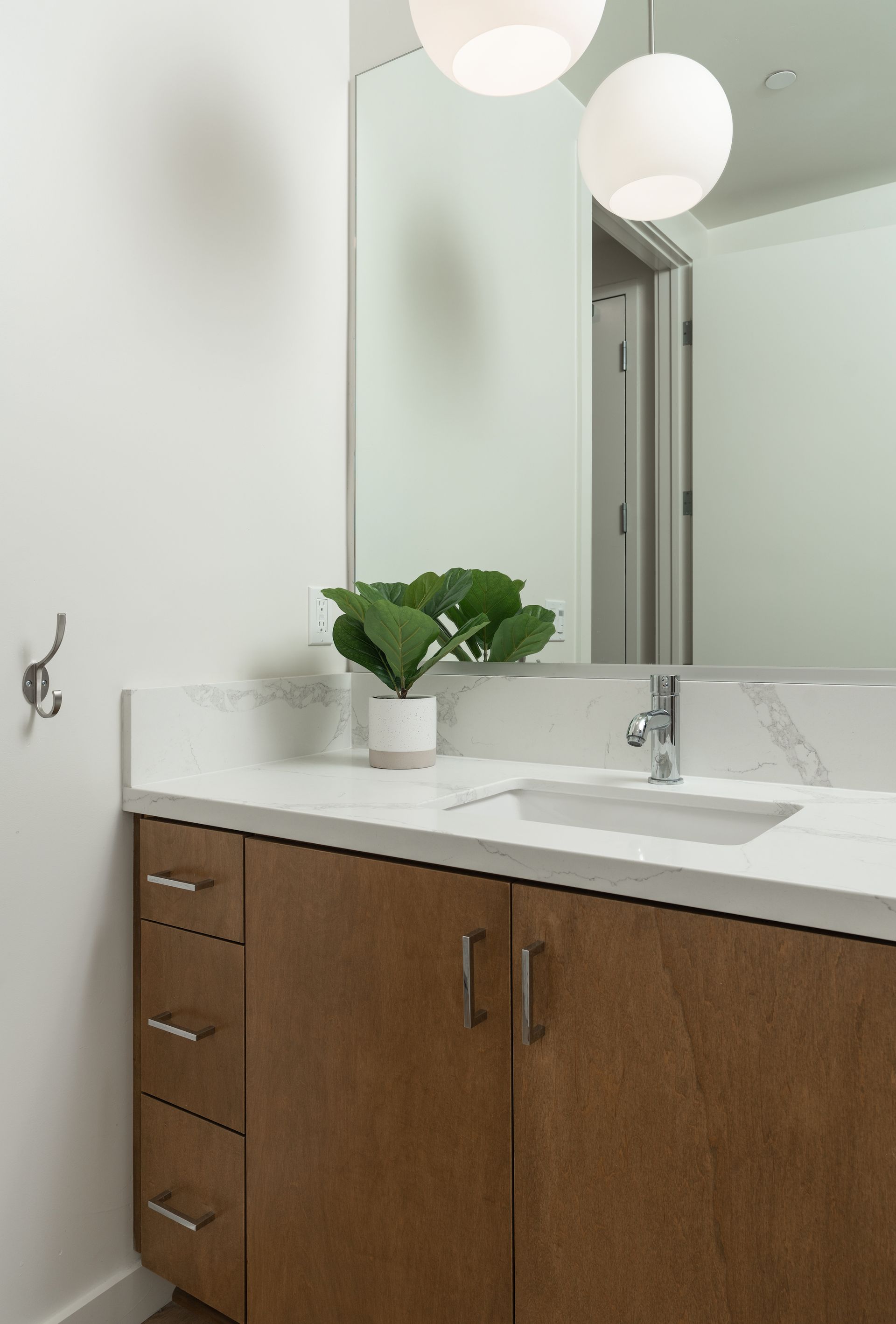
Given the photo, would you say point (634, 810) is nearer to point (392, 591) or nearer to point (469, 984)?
point (469, 984)

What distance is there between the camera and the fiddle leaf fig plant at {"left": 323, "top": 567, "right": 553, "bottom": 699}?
1335 mm

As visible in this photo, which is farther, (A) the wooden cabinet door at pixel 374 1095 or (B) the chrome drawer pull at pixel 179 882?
(B) the chrome drawer pull at pixel 179 882

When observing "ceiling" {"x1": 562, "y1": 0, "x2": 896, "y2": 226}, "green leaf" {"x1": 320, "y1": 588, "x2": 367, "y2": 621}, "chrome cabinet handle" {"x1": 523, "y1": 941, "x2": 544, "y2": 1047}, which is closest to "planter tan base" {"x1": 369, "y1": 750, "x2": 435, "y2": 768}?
"green leaf" {"x1": 320, "y1": 588, "x2": 367, "y2": 621}

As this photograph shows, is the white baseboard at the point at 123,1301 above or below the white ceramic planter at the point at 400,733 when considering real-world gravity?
below

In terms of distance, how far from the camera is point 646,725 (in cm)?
120

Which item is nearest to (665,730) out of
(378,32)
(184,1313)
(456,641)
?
(456,641)

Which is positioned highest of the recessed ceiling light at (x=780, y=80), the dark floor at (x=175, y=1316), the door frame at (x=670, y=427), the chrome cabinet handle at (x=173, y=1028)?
the recessed ceiling light at (x=780, y=80)

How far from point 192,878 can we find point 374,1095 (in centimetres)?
37

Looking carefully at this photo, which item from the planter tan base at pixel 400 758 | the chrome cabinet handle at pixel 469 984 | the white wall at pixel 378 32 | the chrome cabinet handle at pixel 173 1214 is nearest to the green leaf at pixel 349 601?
the planter tan base at pixel 400 758

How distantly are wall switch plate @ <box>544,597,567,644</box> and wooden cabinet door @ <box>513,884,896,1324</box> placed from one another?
68 centimetres

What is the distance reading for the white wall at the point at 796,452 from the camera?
1185 millimetres

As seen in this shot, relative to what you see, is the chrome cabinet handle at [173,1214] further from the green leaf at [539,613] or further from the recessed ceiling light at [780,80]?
the recessed ceiling light at [780,80]

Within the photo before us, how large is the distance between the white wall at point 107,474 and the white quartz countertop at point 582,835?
0.17 m

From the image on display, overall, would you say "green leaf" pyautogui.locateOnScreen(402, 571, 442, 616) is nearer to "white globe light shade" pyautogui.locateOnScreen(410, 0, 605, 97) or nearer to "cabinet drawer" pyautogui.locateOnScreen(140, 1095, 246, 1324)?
"white globe light shade" pyautogui.locateOnScreen(410, 0, 605, 97)
